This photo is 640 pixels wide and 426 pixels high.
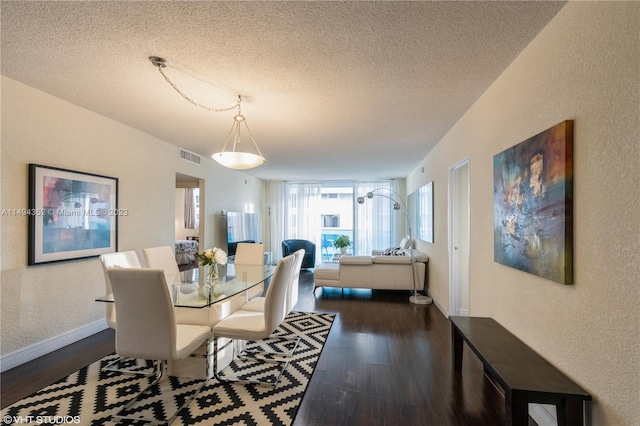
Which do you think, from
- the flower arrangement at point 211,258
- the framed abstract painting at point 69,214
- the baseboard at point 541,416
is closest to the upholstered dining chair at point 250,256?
the flower arrangement at point 211,258

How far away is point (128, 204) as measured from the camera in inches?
143

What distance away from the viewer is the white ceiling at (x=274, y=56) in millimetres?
1599

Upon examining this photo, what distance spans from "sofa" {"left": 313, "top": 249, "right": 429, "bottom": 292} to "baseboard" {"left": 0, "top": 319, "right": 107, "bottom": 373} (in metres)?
3.26

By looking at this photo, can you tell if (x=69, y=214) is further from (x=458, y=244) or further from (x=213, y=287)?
(x=458, y=244)

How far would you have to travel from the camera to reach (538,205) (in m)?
1.71

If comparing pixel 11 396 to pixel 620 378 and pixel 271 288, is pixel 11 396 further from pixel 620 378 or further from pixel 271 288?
pixel 620 378

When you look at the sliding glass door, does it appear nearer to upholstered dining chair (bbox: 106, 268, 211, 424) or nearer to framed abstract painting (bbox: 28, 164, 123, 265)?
framed abstract painting (bbox: 28, 164, 123, 265)

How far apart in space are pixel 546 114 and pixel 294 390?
2.52 m

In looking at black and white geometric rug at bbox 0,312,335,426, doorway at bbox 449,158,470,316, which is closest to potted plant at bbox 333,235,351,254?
doorway at bbox 449,158,470,316

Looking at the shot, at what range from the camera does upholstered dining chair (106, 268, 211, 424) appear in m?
1.72

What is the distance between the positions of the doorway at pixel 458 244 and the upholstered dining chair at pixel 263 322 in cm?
231

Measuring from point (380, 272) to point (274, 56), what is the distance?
377cm

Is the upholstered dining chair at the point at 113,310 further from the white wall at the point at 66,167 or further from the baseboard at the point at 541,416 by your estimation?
the baseboard at the point at 541,416

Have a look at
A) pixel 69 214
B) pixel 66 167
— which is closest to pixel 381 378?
pixel 69 214
